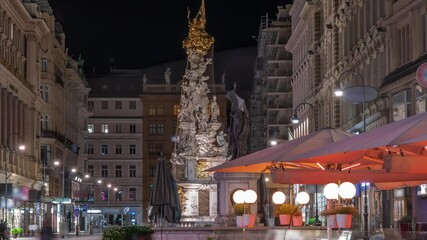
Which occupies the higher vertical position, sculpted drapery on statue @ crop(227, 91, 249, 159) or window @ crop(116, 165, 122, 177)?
window @ crop(116, 165, 122, 177)

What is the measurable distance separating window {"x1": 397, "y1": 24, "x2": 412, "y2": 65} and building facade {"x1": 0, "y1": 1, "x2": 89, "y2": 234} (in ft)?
99.2

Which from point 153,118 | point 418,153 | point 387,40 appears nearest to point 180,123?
point 387,40

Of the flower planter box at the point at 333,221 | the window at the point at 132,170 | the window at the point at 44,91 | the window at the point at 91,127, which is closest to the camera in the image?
the flower planter box at the point at 333,221

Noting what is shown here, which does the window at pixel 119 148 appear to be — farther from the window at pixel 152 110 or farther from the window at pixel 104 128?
the window at pixel 152 110

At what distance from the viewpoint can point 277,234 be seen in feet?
73.4

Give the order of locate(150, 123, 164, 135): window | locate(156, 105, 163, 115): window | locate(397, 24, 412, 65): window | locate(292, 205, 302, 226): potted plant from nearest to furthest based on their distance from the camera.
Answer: locate(292, 205, 302, 226): potted plant < locate(397, 24, 412, 65): window < locate(156, 105, 163, 115): window < locate(150, 123, 164, 135): window

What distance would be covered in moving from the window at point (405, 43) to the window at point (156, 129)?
3940 inches

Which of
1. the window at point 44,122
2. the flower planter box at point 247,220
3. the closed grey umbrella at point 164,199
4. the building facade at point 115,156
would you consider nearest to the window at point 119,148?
the building facade at point 115,156

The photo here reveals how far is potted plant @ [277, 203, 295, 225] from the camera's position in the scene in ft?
95.1

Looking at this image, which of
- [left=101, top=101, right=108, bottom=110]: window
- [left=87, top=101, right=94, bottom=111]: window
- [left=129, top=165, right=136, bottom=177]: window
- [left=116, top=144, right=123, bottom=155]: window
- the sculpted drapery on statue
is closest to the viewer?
the sculpted drapery on statue

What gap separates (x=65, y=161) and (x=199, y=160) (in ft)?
199

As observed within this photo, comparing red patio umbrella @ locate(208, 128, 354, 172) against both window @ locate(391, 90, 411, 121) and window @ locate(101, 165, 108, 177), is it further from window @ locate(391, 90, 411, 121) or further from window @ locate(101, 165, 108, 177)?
window @ locate(101, 165, 108, 177)

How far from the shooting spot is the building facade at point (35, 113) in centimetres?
8350

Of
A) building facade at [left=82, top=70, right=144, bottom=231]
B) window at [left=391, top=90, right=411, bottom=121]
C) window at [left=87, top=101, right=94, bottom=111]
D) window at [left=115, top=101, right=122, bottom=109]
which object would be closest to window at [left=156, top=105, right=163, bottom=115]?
building facade at [left=82, top=70, right=144, bottom=231]
